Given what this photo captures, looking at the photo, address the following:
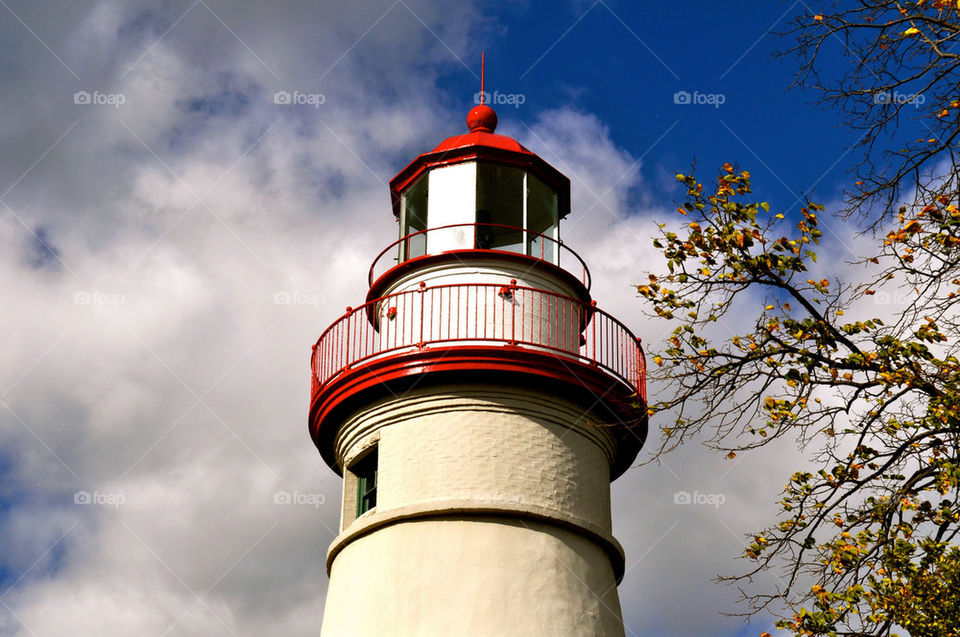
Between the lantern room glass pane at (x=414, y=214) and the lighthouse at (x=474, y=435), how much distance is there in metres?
0.15

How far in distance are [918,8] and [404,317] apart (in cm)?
898

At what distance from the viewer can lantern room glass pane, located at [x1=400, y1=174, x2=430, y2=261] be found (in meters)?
19.3

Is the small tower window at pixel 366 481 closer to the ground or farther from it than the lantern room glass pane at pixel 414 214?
closer to the ground

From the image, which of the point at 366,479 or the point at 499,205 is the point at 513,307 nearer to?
the point at 499,205

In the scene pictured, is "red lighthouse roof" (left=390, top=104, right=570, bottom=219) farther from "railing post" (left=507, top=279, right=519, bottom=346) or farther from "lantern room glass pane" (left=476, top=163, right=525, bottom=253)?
"railing post" (left=507, top=279, right=519, bottom=346)

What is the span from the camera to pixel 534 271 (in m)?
18.0

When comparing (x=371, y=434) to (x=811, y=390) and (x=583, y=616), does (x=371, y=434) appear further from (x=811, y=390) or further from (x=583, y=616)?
(x=811, y=390)

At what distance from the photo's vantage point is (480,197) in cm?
1906

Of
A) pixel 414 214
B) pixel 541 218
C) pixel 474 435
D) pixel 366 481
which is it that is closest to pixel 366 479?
pixel 366 481

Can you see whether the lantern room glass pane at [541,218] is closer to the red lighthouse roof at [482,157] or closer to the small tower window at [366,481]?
the red lighthouse roof at [482,157]

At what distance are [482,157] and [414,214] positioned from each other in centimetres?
160

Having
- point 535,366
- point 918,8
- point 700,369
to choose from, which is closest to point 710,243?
point 700,369

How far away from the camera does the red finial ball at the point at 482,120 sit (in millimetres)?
19812

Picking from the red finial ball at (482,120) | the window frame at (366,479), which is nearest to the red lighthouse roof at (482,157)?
the red finial ball at (482,120)
